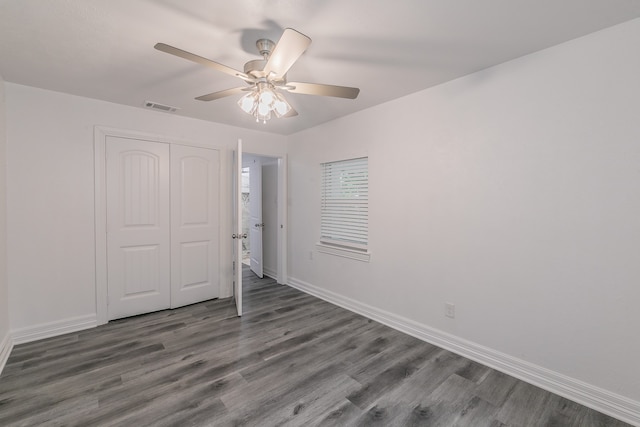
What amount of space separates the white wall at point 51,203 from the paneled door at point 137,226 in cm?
18

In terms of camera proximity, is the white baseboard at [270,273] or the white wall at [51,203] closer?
the white wall at [51,203]

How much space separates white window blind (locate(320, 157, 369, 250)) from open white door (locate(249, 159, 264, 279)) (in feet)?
5.39

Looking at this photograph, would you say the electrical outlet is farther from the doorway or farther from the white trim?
the white trim

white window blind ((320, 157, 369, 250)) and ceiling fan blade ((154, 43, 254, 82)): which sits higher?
ceiling fan blade ((154, 43, 254, 82))

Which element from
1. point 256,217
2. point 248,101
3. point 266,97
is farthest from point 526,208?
point 256,217

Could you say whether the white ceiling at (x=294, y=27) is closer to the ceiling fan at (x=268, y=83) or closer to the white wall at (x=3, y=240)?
the ceiling fan at (x=268, y=83)

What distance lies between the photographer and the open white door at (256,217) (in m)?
5.19

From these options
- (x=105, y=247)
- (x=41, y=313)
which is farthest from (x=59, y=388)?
(x=105, y=247)

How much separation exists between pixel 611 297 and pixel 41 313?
479cm

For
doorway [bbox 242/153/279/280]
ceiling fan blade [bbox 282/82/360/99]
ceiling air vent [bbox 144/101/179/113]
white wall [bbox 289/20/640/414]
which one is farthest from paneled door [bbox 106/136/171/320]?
white wall [bbox 289/20/640/414]

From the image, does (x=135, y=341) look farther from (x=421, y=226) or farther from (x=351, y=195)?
(x=421, y=226)

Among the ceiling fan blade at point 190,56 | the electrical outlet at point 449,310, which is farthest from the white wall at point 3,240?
the electrical outlet at point 449,310

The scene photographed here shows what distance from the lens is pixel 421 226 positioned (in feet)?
9.32

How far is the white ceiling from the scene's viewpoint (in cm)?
162
